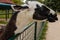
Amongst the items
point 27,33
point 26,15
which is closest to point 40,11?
point 26,15

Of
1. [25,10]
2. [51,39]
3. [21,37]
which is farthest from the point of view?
[51,39]

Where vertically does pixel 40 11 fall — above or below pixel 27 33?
above

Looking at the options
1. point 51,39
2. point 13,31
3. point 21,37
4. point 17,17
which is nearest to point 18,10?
point 17,17

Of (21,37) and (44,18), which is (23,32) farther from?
(44,18)

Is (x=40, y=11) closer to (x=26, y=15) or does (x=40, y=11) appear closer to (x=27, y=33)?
(x=26, y=15)

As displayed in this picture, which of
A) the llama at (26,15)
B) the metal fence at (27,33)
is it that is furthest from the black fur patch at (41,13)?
the metal fence at (27,33)

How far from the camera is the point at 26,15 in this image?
470 centimetres

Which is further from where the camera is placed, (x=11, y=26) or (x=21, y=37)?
(x=11, y=26)

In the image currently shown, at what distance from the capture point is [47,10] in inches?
188

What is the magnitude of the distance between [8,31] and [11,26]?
17cm

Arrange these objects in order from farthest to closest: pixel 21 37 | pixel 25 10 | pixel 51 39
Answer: pixel 51 39 < pixel 25 10 < pixel 21 37

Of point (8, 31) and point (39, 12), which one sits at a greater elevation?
point (39, 12)

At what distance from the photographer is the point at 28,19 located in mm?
4809

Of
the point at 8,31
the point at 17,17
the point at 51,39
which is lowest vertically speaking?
the point at 51,39
